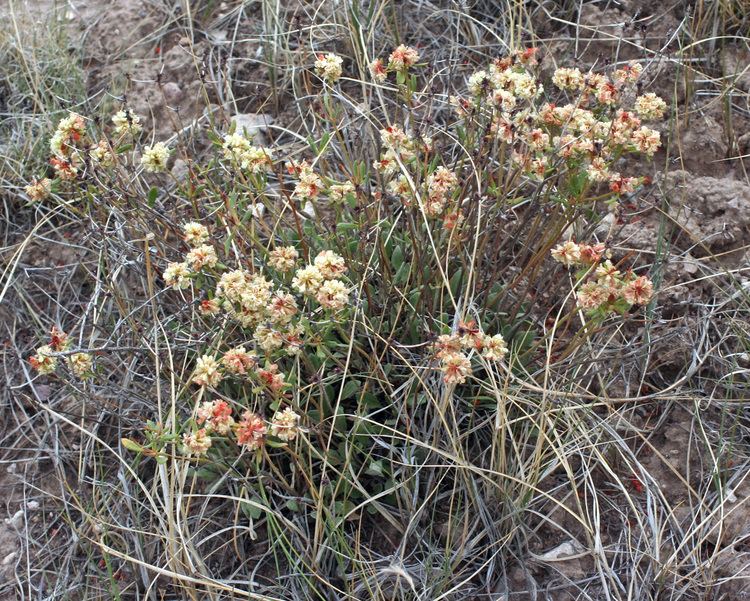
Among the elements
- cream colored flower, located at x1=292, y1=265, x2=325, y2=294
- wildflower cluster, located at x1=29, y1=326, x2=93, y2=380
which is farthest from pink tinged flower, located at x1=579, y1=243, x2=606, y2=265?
wildflower cluster, located at x1=29, y1=326, x2=93, y2=380

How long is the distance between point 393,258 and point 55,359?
104 cm

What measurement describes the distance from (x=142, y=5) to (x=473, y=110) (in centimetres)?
230

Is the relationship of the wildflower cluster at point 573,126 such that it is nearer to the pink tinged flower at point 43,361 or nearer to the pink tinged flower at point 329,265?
the pink tinged flower at point 329,265

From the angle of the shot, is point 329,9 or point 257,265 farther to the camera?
point 329,9

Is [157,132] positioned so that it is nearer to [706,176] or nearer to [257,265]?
[257,265]

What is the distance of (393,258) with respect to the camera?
8.39 ft

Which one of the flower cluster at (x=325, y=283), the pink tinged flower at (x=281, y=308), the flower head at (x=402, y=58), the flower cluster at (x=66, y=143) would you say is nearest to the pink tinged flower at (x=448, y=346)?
the flower cluster at (x=325, y=283)

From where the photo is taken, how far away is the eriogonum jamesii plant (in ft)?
6.61

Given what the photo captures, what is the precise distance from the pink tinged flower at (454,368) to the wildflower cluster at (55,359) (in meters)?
1.01

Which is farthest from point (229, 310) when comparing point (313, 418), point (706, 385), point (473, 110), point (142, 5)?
point (142, 5)

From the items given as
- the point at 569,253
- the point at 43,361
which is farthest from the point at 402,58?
the point at 43,361

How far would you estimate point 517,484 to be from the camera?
2.31 meters

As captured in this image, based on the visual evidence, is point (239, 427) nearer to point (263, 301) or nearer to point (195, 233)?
point (263, 301)

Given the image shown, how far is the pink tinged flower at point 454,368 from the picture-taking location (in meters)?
1.92
